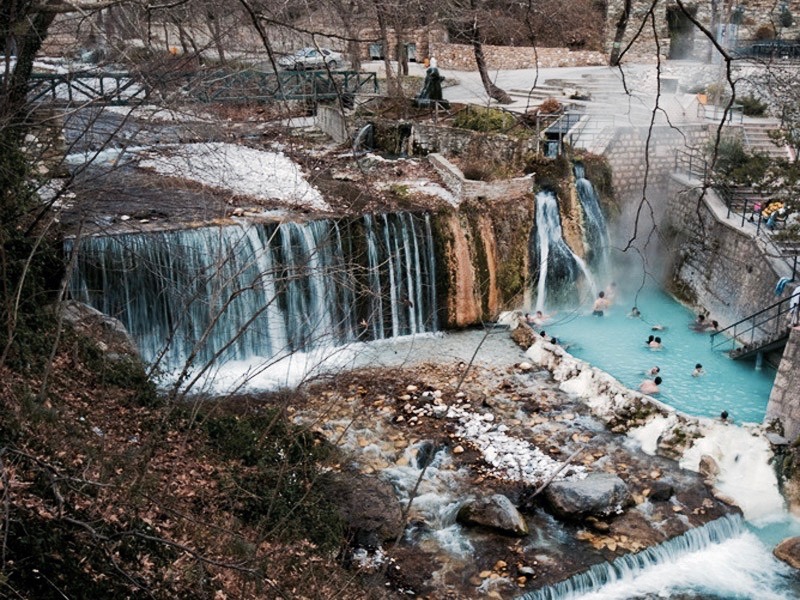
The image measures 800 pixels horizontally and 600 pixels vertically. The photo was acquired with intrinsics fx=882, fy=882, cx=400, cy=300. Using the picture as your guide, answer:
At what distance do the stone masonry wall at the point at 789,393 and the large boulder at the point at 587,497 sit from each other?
293cm

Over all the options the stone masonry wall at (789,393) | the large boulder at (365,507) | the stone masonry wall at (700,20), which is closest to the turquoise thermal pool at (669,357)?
the stone masonry wall at (789,393)

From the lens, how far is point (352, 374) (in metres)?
14.0

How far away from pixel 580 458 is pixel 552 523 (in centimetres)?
155

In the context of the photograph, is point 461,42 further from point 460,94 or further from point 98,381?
point 98,381

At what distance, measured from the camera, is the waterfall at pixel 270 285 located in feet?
44.6

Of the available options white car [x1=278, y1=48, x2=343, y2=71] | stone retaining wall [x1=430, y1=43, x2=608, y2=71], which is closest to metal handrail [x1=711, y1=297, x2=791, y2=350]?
white car [x1=278, y1=48, x2=343, y2=71]

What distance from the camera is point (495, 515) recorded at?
10.4 metres

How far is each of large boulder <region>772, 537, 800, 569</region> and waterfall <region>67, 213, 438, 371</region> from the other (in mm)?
6258

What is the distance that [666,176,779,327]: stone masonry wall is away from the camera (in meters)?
15.7

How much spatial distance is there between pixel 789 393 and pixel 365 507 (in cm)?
637

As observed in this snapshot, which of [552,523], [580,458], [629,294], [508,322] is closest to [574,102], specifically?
[629,294]

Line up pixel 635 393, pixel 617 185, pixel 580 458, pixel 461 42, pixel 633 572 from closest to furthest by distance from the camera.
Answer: pixel 633 572 → pixel 580 458 → pixel 635 393 → pixel 617 185 → pixel 461 42

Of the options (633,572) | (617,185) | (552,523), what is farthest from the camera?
(617,185)

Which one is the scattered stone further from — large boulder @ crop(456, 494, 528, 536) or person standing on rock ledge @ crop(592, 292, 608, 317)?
person standing on rock ledge @ crop(592, 292, 608, 317)
